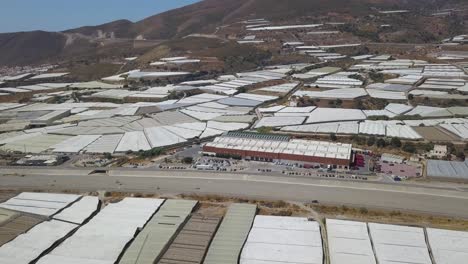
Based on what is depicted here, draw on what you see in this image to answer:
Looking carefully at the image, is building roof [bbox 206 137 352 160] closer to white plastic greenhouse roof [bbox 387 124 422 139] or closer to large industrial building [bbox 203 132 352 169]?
large industrial building [bbox 203 132 352 169]

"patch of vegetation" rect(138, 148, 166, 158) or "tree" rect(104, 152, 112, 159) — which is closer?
"tree" rect(104, 152, 112, 159)

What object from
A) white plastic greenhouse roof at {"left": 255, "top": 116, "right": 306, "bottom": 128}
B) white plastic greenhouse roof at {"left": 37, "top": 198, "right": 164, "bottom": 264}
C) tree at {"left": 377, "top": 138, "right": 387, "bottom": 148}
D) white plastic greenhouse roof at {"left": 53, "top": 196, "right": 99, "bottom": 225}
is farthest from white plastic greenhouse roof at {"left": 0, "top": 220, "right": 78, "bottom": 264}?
tree at {"left": 377, "top": 138, "right": 387, "bottom": 148}

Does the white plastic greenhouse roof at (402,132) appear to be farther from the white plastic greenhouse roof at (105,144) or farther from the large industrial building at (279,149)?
the white plastic greenhouse roof at (105,144)

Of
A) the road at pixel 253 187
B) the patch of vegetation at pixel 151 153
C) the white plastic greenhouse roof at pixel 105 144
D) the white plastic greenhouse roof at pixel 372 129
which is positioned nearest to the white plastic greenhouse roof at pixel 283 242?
the road at pixel 253 187

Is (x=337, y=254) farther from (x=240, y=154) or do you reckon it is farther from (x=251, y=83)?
(x=251, y=83)

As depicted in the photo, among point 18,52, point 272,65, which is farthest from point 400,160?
point 18,52
